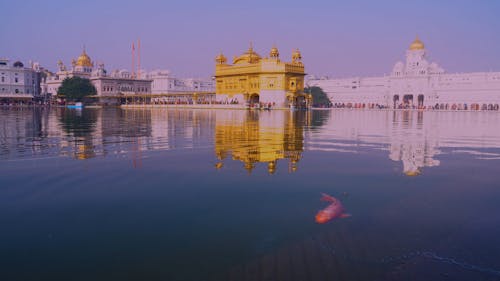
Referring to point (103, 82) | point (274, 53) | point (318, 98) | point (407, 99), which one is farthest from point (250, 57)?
point (407, 99)

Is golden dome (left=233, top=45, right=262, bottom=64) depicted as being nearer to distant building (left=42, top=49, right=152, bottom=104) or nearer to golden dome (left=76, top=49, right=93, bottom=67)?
distant building (left=42, top=49, right=152, bottom=104)

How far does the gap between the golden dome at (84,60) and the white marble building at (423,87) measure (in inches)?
2632

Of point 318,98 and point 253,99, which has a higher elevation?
point 318,98

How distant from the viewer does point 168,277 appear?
337 cm

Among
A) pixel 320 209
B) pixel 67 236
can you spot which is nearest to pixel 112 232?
pixel 67 236

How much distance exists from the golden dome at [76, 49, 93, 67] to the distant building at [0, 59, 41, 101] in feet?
36.6

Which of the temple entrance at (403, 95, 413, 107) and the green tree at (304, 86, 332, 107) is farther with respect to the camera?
the green tree at (304, 86, 332, 107)

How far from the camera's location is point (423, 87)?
318 ft

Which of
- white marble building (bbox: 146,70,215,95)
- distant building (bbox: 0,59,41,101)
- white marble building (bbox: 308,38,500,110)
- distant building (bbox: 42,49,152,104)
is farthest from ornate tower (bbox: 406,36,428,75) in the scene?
distant building (bbox: 0,59,41,101)

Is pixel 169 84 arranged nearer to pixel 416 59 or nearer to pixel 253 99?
pixel 253 99

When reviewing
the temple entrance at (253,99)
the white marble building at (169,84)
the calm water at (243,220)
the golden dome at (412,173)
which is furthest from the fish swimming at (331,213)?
the white marble building at (169,84)

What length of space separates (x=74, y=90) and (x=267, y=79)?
4670 centimetres

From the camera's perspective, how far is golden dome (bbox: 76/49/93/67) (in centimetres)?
10769

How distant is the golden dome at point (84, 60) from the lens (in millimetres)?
107688
